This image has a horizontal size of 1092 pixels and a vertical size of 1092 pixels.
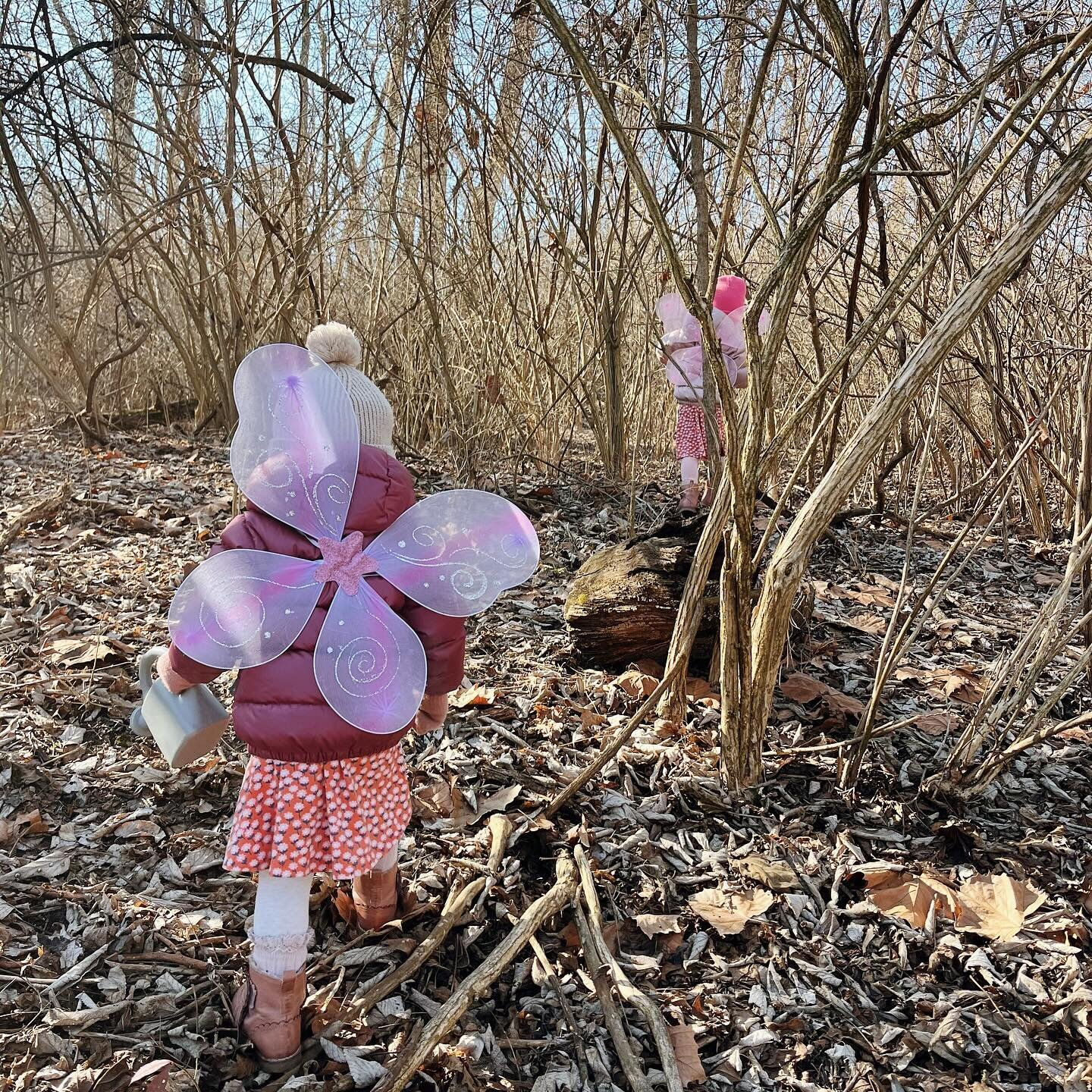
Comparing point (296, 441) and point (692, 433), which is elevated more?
point (296, 441)

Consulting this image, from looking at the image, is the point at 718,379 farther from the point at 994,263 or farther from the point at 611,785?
the point at 611,785

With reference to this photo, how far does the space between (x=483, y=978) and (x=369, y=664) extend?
1.84 feet

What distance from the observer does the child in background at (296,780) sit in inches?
53.6

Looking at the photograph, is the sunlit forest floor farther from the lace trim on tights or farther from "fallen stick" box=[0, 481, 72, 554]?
"fallen stick" box=[0, 481, 72, 554]

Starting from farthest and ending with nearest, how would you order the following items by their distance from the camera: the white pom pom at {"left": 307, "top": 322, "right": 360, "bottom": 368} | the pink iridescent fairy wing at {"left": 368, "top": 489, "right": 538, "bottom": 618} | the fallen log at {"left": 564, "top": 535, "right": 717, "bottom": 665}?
the fallen log at {"left": 564, "top": 535, "right": 717, "bottom": 665} → the white pom pom at {"left": 307, "top": 322, "right": 360, "bottom": 368} → the pink iridescent fairy wing at {"left": 368, "top": 489, "right": 538, "bottom": 618}

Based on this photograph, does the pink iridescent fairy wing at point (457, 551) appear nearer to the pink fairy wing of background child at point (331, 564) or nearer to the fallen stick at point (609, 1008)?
the pink fairy wing of background child at point (331, 564)

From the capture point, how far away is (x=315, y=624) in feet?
4.55

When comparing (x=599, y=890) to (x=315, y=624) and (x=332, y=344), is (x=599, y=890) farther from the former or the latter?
(x=332, y=344)

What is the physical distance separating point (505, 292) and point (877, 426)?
3.19 meters

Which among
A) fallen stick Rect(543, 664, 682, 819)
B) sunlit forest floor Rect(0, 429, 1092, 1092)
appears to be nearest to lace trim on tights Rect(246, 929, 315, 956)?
sunlit forest floor Rect(0, 429, 1092, 1092)

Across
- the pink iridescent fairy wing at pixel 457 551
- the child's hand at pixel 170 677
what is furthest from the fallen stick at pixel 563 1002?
the child's hand at pixel 170 677

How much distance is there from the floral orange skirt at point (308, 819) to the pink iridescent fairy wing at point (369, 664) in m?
0.12

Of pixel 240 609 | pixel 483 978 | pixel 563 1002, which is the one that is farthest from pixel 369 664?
pixel 563 1002

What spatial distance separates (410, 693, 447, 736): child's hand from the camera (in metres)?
1.58
